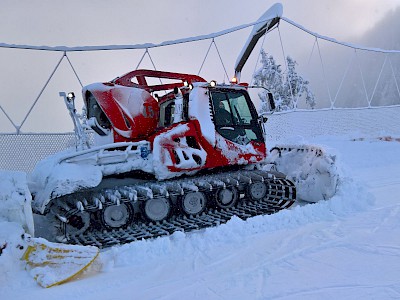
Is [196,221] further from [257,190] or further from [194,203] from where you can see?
[257,190]

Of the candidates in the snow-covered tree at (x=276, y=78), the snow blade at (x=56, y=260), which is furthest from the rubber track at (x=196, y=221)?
the snow-covered tree at (x=276, y=78)

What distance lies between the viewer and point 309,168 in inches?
299

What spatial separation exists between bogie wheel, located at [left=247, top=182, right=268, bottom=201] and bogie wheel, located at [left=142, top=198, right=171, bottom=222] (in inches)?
63.9

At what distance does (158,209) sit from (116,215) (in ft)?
2.33

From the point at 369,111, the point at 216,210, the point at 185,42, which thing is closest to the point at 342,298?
the point at 216,210

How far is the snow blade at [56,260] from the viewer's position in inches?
154

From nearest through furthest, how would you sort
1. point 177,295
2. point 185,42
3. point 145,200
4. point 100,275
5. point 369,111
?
point 177,295, point 100,275, point 145,200, point 185,42, point 369,111

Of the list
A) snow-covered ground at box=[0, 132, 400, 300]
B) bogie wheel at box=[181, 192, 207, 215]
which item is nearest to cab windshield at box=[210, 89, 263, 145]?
bogie wheel at box=[181, 192, 207, 215]

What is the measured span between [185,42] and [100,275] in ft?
44.7

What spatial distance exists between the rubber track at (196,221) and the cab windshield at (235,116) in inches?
39.6

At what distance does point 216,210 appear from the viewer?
6.52 m

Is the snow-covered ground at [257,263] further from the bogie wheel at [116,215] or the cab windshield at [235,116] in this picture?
the cab windshield at [235,116]

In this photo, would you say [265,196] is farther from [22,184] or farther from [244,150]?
[22,184]

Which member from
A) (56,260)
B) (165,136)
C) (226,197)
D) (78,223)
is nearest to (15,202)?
(56,260)
